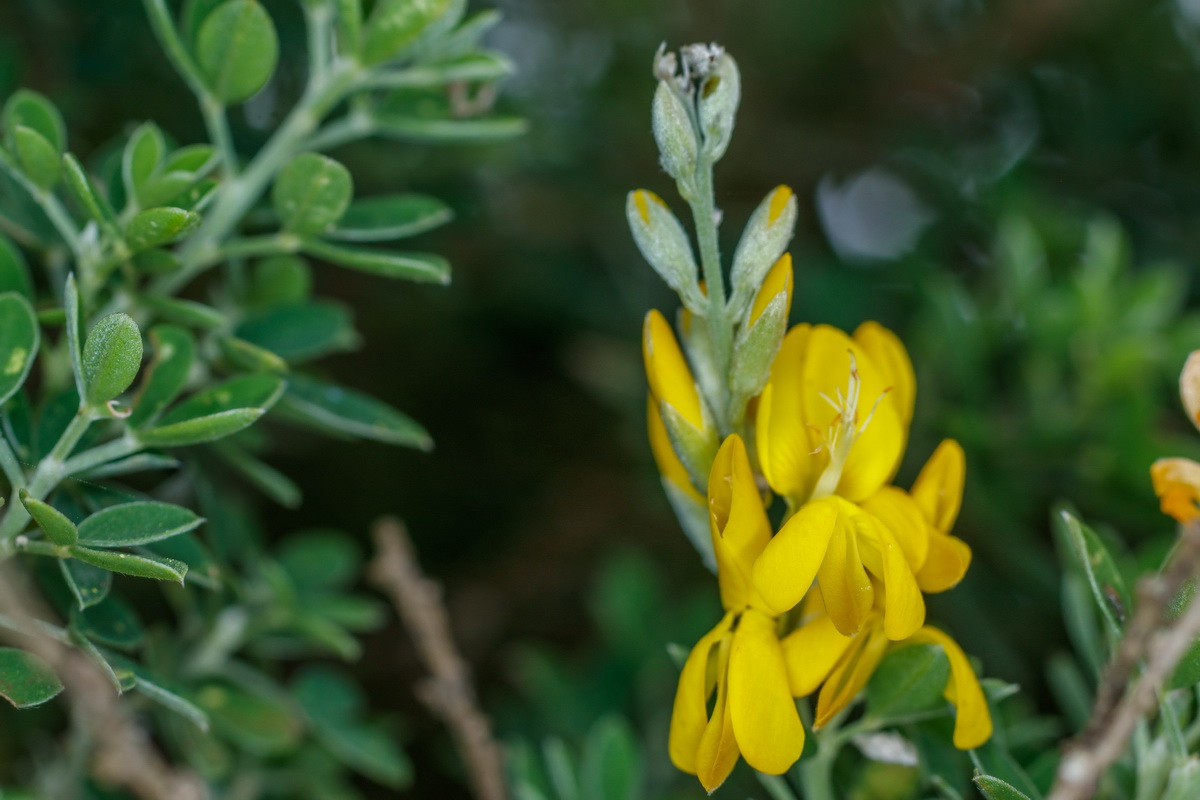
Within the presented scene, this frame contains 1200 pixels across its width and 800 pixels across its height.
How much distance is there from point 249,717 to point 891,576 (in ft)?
2.28

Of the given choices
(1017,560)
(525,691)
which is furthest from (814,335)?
(525,691)

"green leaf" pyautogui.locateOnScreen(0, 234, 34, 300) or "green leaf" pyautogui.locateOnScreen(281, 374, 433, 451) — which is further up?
"green leaf" pyautogui.locateOnScreen(0, 234, 34, 300)

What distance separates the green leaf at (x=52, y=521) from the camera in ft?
2.22

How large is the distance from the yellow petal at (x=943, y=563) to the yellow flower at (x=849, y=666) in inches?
1.6

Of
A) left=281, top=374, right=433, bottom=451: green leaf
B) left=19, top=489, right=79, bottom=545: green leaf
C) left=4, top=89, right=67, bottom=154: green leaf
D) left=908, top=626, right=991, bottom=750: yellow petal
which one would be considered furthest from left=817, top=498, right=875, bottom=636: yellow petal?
left=4, top=89, right=67, bottom=154: green leaf

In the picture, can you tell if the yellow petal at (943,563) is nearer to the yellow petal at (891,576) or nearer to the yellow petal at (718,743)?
the yellow petal at (891,576)

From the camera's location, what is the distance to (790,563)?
69cm

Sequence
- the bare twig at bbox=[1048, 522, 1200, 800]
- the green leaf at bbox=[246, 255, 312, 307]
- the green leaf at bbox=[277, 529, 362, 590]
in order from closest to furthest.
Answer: the bare twig at bbox=[1048, 522, 1200, 800]
the green leaf at bbox=[246, 255, 312, 307]
the green leaf at bbox=[277, 529, 362, 590]

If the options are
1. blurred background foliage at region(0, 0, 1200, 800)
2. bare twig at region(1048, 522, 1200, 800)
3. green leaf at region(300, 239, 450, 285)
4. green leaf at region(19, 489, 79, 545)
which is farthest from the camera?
blurred background foliage at region(0, 0, 1200, 800)

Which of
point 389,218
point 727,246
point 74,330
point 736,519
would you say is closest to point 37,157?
point 74,330

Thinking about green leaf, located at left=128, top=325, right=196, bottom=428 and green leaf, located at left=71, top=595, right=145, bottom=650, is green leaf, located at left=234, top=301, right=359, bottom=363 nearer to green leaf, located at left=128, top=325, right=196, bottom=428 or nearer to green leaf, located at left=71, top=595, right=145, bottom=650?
green leaf, located at left=128, top=325, right=196, bottom=428

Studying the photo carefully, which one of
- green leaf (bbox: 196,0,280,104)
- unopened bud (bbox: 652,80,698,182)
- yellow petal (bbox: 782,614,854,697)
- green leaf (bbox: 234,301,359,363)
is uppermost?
green leaf (bbox: 196,0,280,104)

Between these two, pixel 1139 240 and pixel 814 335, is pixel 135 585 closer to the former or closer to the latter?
pixel 814 335

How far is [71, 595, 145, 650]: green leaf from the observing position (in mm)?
815
